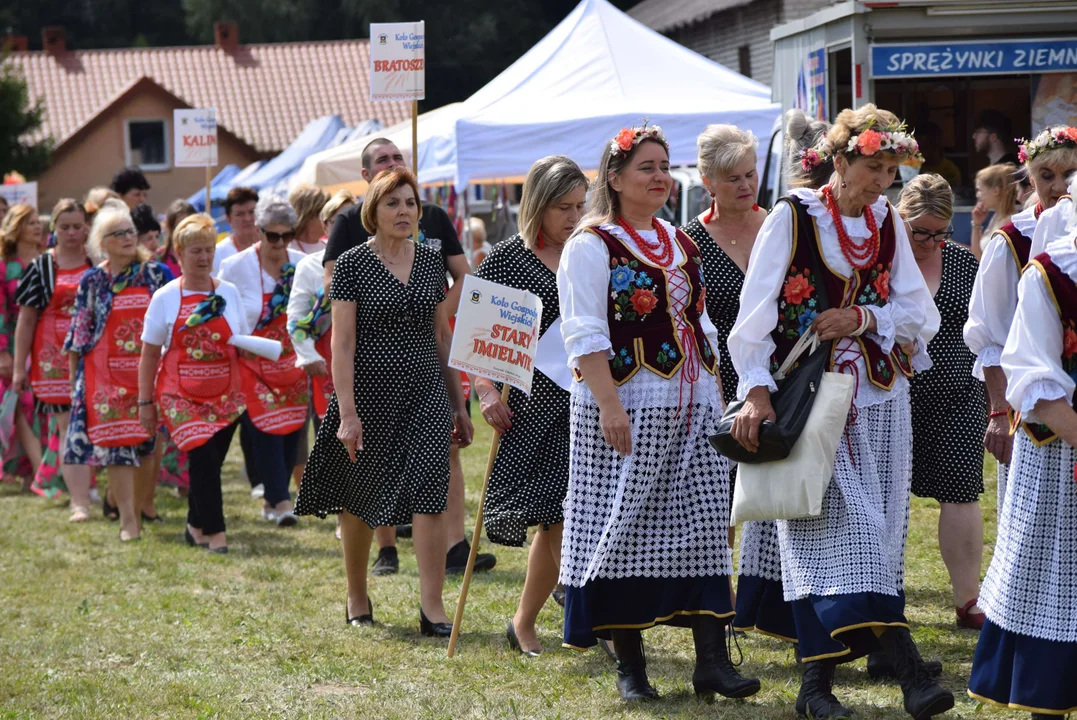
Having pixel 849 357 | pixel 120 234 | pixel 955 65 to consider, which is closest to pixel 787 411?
pixel 849 357

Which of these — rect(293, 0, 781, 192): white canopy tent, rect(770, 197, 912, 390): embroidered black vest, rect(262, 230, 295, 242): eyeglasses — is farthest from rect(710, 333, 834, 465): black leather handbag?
rect(293, 0, 781, 192): white canopy tent

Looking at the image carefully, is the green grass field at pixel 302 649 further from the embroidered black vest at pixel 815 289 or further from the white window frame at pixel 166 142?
the white window frame at pixel 166 142

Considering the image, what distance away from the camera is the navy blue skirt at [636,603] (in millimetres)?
4805

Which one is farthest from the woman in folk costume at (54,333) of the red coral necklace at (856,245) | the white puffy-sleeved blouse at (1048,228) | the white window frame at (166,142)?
the white window frame at (166,142)

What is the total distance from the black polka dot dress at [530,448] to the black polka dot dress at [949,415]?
4.72 feet

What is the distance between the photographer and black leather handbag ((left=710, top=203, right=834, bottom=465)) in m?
4.41

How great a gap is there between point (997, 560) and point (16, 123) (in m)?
39.7

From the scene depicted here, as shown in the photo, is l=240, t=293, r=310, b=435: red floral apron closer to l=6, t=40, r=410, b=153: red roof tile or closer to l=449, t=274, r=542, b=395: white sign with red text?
l=449, t=274, r=542, b=395: white sign with red text

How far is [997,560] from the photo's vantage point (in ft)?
13.3

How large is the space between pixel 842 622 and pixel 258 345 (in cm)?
494

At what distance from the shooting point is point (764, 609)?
503 centimetres

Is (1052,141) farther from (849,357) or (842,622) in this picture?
(842,622)

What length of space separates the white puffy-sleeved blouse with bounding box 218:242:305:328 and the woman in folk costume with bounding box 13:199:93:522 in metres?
1.37

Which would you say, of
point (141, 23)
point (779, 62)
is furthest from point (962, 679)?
point (141, 23)
